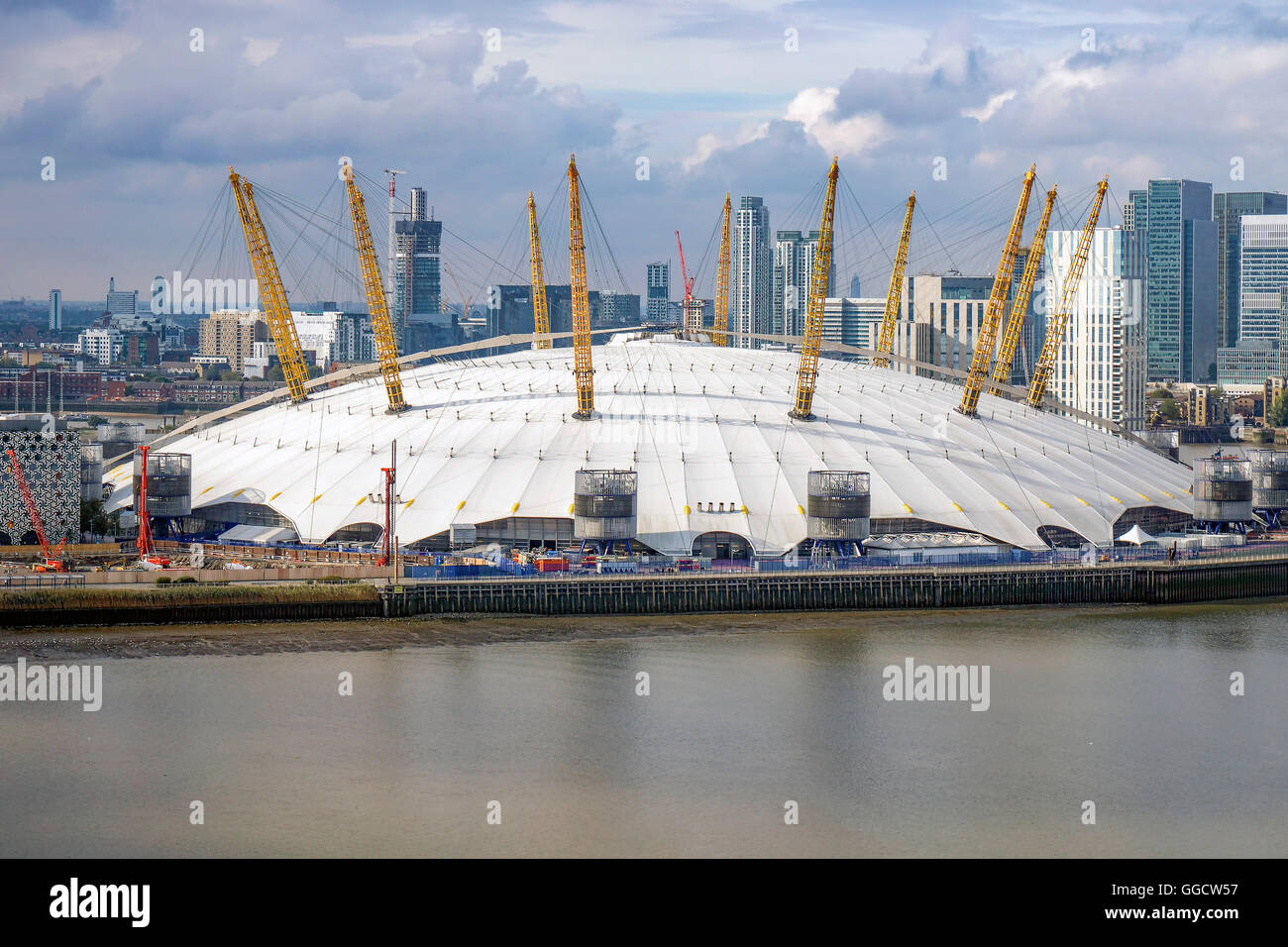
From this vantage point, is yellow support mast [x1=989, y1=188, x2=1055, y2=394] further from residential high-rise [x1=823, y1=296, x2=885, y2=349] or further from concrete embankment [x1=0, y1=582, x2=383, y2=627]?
residential high-rise [x1=823, y1=296, x2=885, y2=349]

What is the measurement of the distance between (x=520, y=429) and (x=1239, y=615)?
21.6 meters

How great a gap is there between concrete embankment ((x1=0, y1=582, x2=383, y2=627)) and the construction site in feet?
3.72

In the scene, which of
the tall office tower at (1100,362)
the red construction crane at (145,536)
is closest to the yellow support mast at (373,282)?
the red construction crane at (145,536)

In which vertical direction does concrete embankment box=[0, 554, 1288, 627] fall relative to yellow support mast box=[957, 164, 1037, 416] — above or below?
below

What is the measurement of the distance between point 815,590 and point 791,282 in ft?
473

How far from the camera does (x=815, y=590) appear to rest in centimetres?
4575

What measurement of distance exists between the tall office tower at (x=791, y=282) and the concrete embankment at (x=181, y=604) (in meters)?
133

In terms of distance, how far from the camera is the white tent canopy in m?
50.2

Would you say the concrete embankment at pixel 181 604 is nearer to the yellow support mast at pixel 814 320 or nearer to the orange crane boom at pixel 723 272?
the yellow support mast at pixel 814 320

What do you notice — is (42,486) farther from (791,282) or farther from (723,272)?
(791,282)

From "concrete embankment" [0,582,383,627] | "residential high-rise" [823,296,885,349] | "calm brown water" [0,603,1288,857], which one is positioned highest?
"residential high-rise" [823,296,885,349]

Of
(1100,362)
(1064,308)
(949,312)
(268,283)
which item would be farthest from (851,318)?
(268,283)

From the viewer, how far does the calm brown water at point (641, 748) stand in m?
26.0

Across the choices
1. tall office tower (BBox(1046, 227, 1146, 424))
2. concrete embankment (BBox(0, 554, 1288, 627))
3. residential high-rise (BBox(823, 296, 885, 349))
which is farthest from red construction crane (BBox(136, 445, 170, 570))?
residential high-rise (BBox(823, 296, 885, 349))
